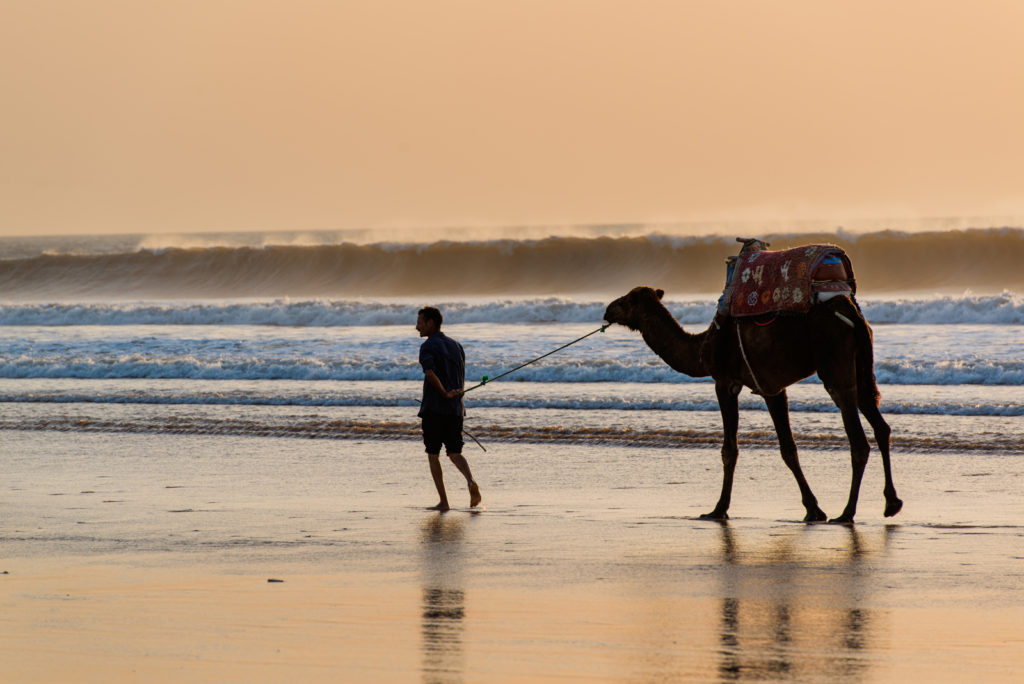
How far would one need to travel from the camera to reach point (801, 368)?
973 centimetres

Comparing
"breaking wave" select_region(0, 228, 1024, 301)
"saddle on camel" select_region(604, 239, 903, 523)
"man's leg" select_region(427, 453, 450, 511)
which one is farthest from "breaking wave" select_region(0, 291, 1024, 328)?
"man's leg" select_region(427, 453, 450, 511)

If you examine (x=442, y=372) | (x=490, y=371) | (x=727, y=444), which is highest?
(x=442, y=372)

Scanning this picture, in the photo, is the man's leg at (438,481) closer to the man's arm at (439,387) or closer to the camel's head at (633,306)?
the man's arm at (439,387)

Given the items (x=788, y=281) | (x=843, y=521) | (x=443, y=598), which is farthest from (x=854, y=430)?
(x=443, y=598)

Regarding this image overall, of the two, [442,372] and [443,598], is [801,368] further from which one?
[443,598]

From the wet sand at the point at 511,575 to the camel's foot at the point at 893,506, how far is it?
0.28 feet

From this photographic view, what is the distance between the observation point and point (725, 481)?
9.77 metres

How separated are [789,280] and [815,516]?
1668mm

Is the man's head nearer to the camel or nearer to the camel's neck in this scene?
the camel's neck

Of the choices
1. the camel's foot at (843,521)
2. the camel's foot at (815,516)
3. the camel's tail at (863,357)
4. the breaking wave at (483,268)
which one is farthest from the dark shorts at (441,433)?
the breaking wave at (483,268)

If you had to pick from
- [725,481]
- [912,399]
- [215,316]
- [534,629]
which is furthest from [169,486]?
[215,316]

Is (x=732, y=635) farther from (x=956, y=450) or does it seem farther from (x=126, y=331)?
(x=126, y=331)

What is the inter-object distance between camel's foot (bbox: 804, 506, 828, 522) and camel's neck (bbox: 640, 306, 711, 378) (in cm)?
138

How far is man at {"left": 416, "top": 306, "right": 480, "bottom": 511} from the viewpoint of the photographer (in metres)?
10.4
